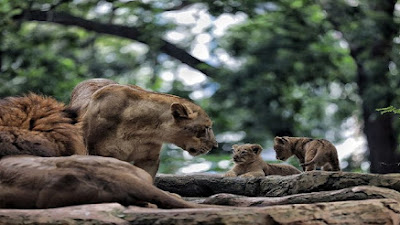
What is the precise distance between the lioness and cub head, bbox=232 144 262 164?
1.39 m

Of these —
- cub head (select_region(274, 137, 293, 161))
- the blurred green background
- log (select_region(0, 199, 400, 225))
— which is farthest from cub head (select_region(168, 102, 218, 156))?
the blurred green background

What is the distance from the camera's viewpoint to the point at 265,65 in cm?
1538

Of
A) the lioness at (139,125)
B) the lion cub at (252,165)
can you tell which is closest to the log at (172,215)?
the lioness at (139,125)

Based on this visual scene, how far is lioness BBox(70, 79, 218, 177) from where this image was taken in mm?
6750

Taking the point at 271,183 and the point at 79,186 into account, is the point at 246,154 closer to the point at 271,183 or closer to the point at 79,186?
the point at 271,183

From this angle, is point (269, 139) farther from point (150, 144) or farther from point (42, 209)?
point (42, 209)

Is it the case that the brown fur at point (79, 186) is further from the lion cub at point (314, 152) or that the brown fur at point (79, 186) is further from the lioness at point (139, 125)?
the lion cub at point (314, 152)

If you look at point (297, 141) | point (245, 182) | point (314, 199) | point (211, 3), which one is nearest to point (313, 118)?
point (211, 3)

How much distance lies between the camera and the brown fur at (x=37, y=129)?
545 centimetres

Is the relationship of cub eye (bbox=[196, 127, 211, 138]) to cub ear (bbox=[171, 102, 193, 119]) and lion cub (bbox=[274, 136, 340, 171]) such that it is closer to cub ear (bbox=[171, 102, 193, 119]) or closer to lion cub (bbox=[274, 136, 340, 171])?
cub ear (bbox=[171, 102, 193, 119])

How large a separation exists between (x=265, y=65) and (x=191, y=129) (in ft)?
28.4

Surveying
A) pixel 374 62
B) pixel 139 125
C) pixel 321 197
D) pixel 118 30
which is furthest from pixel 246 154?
pixel 118 30

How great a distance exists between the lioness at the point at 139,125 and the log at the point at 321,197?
122 centimetres

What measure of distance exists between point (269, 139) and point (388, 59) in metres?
2.68
